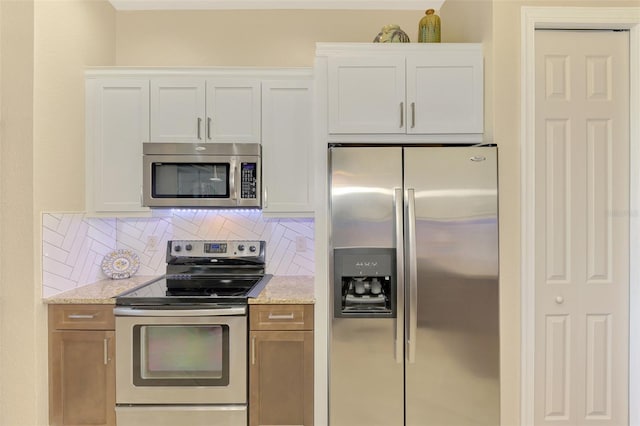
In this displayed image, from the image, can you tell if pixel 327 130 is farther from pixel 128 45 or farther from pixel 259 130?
pixel 128 45

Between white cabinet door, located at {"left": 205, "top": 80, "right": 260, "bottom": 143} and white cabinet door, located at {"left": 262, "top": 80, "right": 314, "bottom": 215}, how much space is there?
0.06m

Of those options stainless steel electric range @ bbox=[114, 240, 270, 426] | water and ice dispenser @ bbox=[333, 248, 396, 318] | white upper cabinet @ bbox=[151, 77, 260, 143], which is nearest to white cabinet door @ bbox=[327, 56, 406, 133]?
white upper cabinet @ bbox=[151, 77, 260, 143]

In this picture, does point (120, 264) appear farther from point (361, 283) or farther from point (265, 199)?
point (361, 283)

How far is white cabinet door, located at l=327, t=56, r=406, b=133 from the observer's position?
2133 millimetres

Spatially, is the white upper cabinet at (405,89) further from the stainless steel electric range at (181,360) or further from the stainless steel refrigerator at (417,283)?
the stainless steel electric range at (181,360)

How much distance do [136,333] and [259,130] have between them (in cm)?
143

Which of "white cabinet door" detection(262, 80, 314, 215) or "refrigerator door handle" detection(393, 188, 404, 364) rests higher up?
"white cabinet door" detection(262, 80, 314, 215)

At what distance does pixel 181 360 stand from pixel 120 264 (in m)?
0.96

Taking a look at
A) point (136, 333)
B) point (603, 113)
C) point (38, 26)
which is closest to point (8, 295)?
point (136, 333)

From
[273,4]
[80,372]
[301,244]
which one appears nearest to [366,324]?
[301,244]

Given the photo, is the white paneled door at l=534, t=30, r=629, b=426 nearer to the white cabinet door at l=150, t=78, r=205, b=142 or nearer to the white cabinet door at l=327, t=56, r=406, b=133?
the white cabinet door at l=327, t=56, r=406, b=133

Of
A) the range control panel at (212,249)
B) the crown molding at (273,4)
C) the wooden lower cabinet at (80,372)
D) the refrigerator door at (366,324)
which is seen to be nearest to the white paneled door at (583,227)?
the refrigerator door at (366,324)

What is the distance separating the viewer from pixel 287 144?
8.05 ft
